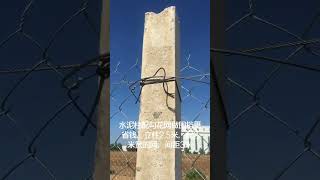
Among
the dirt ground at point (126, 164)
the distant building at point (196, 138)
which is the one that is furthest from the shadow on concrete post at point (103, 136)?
the distant building at point (196, 138)

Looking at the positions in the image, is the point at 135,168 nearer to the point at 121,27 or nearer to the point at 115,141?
the point at 115,141

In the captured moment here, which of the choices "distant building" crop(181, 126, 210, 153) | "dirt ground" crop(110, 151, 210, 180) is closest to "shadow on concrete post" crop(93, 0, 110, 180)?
"dirt ground" crop(110, 151, 210, 180)

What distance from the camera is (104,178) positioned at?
720 millimetres

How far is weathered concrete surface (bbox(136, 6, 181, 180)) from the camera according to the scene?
2.25ft

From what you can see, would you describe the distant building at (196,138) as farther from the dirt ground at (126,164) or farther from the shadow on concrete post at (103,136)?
the shadow on concrete post at (103,136)
